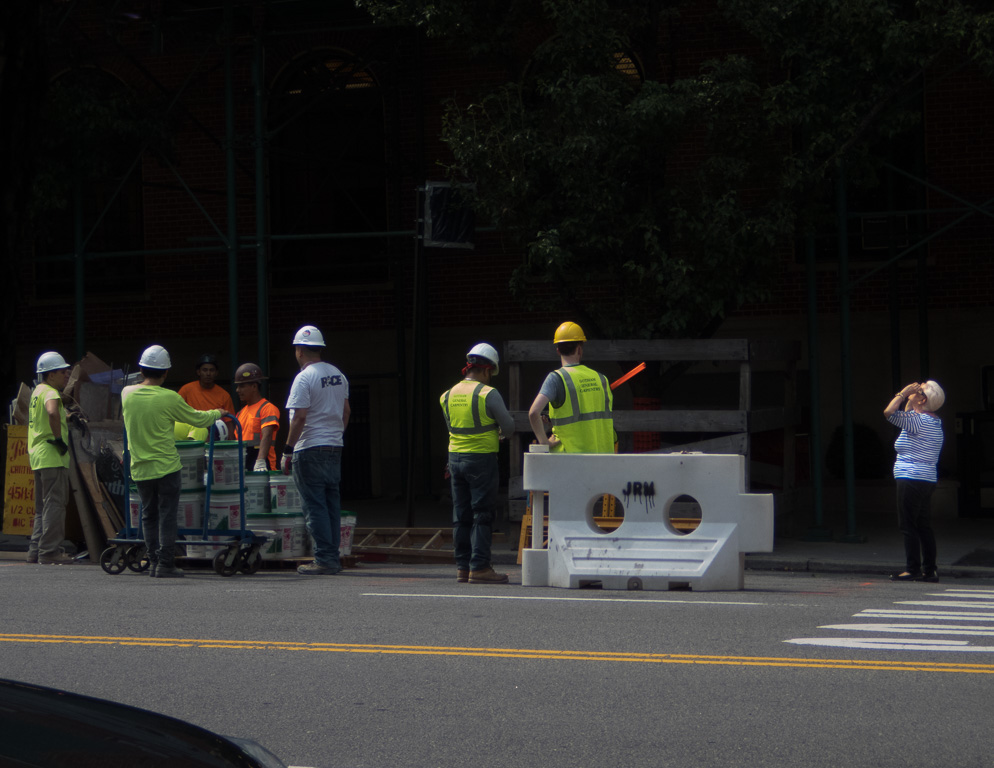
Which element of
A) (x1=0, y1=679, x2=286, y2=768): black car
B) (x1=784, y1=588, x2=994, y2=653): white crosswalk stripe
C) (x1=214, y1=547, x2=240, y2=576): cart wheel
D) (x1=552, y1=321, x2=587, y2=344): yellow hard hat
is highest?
(x1=552, y1=321, x2=587, y2=344): yellow hard hat

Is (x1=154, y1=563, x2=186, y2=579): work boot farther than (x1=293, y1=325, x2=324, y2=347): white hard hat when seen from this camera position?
No

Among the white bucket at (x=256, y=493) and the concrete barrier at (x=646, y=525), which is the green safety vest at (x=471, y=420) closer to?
the concrete barrier at (x=646, y=525)

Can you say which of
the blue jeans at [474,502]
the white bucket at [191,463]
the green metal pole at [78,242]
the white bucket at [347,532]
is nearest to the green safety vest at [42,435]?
the white bucket at [191,463]

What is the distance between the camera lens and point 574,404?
1030 centimetres

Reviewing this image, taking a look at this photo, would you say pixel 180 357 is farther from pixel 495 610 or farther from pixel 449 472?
pixel 495 610

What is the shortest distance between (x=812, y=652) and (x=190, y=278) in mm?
14151

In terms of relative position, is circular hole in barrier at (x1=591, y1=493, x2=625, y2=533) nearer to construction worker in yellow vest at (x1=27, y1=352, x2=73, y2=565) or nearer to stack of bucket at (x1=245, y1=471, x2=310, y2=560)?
stack of bucket at (x1=245, y1=471, x2=310, y2=560)

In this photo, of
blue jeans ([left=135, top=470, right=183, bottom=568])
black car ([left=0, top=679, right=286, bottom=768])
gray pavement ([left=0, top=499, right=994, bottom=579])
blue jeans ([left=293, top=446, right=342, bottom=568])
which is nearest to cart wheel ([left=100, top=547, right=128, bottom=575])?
blue jeans ([left=135, top=470, right=183, bottom=568])

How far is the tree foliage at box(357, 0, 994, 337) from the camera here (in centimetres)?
1209

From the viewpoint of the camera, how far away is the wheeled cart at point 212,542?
434 inches

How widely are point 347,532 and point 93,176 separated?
7.30 meters

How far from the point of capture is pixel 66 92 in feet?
51.4

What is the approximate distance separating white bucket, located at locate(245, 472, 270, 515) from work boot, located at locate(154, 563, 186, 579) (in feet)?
2.72

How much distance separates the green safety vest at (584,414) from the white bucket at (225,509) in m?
2.91
